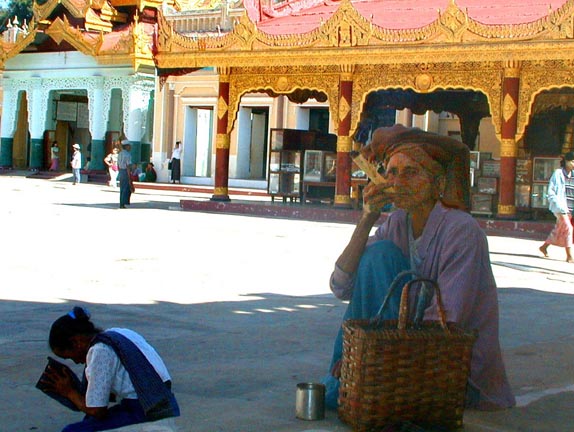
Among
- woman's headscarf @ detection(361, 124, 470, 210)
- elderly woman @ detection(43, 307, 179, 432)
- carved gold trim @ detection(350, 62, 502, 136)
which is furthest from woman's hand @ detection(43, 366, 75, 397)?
carved gold trim @ detection(350, 62, 502, 136)

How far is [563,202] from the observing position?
14016 mm

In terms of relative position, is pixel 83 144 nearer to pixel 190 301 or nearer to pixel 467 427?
pixel 190 301

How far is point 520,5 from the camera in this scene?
20031mm

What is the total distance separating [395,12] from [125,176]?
6.75 metres

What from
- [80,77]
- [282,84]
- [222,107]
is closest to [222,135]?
[222,107]

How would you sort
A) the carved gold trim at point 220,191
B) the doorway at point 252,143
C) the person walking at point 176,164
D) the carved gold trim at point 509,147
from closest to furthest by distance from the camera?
the carved gold trim at point 509,147 → the carved gold trim at point 220,191 → the person walking at point 176,164 → the doorway at point 252,143

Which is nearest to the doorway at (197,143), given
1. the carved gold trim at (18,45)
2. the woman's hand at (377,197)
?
the carved gold trim at (18,45)

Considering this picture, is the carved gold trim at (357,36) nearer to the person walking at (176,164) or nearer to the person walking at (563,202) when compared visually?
the person walking at (563,202)

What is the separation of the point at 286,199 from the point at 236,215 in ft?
13.7

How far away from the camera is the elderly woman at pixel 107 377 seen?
13.9 ft

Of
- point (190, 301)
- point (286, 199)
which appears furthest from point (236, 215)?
point (190, 301)

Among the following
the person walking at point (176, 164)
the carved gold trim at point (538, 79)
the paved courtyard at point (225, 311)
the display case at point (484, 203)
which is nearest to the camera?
the paved courtyard at point (225, 311)

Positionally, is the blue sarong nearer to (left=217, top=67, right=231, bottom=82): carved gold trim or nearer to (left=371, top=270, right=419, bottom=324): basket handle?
(left=371, top=270, right=419, bottom=324): basket handle

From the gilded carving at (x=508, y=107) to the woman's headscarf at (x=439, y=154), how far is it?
14402 mm
